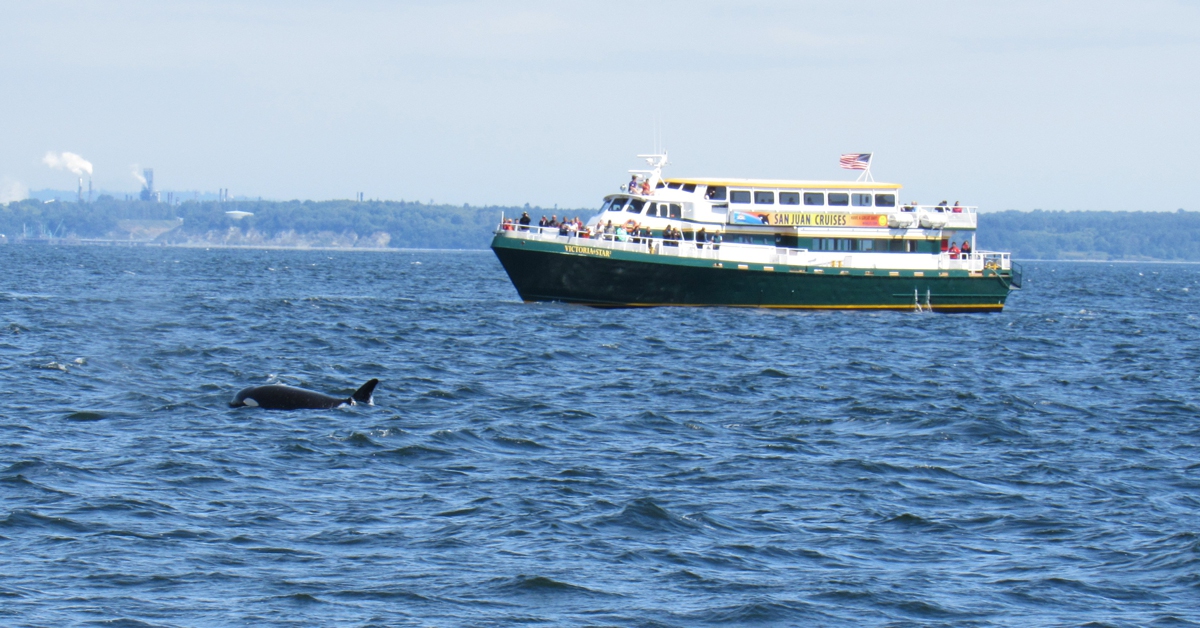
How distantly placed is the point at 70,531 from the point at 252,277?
85.6 meters

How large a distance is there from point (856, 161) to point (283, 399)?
39.2 m

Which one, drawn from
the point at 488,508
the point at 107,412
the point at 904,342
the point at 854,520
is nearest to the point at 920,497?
the point at 854,520

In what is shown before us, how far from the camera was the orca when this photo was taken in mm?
25859

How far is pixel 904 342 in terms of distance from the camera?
151ft

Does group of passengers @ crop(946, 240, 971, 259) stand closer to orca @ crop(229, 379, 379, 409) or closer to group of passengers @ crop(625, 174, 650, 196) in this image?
group of passengers @ crop(625, 174, 650, 196)

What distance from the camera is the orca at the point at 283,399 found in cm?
2586

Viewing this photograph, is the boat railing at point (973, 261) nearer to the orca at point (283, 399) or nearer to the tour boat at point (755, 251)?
the tour boat at point (755, 251)

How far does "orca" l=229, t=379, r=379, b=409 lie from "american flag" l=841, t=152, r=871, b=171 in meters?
38.0

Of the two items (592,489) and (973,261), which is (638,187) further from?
(592,489)

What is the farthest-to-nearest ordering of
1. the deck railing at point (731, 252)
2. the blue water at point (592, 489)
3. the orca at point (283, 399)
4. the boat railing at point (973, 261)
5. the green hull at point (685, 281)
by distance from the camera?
the boat railing at point (973, 261)
the green hull at point (685, 281)
the deck railing at point (731, 252)
the orca at point (283, 399)
the blue water at point (592, 489)

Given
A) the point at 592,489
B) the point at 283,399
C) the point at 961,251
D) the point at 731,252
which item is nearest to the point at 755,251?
the point at 731,252

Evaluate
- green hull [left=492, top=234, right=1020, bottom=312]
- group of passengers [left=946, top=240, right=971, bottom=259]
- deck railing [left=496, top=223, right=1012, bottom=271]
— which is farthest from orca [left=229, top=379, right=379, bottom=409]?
group of passengers [left=946, top=240, right=971, bottom=259]

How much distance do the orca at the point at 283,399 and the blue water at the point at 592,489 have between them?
0.56 meters

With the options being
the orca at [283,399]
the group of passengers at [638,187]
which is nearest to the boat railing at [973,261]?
the group of passengers at [638,187]
